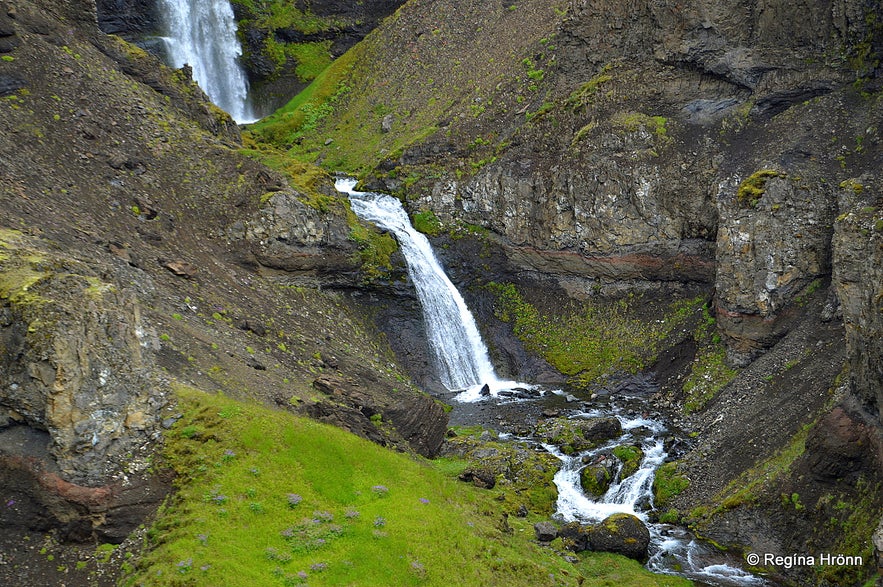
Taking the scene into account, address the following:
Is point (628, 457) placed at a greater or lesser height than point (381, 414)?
lesser

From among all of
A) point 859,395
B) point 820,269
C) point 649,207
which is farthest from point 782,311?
point 859,395

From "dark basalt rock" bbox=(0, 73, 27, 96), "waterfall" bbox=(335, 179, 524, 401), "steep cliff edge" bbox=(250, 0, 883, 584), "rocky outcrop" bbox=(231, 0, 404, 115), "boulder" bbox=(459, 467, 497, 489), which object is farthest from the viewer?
"rocky outcrop" bbox=(231, 0, 404, 115)

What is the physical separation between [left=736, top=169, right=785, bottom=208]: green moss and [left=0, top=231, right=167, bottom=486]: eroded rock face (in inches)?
1161

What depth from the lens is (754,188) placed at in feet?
119

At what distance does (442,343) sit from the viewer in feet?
133

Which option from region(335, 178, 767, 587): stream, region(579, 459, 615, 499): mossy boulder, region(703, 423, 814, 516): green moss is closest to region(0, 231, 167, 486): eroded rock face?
region(335, 178, 767, 587): stream

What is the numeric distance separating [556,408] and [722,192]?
1464cm

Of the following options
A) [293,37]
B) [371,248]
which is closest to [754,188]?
[371,248]

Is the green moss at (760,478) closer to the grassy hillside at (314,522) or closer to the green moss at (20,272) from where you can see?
the grassy hillside at (314,522)

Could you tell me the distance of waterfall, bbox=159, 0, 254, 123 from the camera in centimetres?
6347

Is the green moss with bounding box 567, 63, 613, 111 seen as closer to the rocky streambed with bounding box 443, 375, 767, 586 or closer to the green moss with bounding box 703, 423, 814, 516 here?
the rocky streambed with bounding box 443, 375, 767, 586

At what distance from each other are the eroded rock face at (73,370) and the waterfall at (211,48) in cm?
4896

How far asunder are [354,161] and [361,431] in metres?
36.3

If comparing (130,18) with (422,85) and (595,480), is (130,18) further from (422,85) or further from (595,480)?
(595,480)
